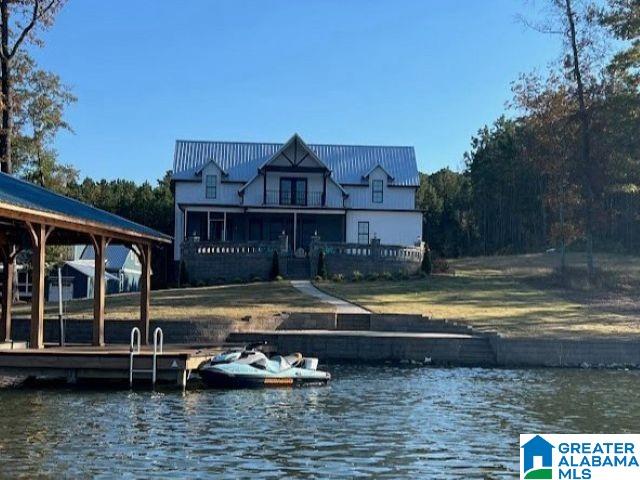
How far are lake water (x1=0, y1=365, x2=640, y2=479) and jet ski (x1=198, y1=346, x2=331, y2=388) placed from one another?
61cm

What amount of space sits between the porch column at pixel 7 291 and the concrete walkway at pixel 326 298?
1300 cm

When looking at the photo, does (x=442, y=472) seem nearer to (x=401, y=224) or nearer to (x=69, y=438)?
(x=69, y=438)

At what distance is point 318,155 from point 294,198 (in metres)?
4.69

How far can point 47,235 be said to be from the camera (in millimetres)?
23094

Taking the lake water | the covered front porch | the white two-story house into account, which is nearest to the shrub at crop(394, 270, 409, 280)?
the white two-story house

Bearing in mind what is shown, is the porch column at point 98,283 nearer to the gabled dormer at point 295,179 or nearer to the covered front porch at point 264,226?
the gabled dormer at point 295,179

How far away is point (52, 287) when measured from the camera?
5444 cm


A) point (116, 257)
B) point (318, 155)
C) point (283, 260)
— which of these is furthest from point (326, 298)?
point (116, 257)

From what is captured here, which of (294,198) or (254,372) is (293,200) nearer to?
(294,198)

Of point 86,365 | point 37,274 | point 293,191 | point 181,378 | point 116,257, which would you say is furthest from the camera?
point 116,257

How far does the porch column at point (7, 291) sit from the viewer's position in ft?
87.7

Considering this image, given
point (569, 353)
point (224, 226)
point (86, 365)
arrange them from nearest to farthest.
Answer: point (86, 365)
point (569, 353)
point (224, 226)

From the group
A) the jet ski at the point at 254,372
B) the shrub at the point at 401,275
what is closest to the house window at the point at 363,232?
the shrub at the point at 401,275

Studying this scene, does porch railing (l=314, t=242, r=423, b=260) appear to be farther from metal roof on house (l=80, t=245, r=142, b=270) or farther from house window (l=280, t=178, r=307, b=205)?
metal roof on house (l=80, t=245, r=142, b=270)
